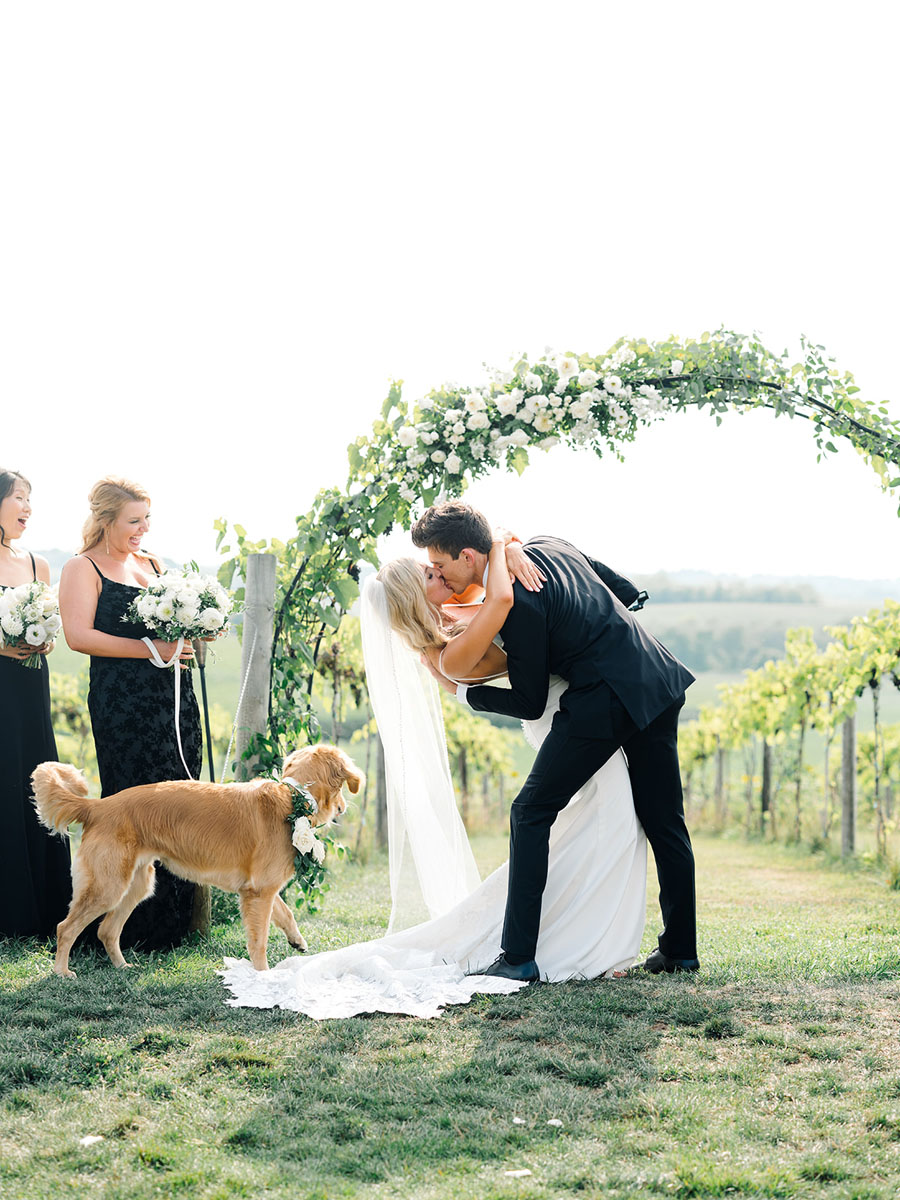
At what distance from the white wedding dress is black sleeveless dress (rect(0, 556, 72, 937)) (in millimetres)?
1300

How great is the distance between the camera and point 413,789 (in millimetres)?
5621

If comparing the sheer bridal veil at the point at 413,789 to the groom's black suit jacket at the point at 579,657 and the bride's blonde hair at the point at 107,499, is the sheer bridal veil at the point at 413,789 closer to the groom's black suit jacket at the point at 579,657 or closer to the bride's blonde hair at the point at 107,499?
the groom's black suit jacket at the point at 579,657

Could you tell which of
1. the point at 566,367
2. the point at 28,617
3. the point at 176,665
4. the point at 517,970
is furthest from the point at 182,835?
the point at 566,367

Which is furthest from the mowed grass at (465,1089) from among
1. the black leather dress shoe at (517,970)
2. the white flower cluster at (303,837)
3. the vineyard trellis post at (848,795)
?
the vineyard trellis post at (848,795)

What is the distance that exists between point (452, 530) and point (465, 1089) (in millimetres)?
2428

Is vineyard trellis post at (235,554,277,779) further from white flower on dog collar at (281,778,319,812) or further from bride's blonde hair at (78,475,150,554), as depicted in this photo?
white flower on dog collar at (281,778,319,812)

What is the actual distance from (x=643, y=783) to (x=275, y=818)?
189cm

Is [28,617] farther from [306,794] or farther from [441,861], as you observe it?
[441,861]

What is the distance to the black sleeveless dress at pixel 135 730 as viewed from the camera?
5645mm

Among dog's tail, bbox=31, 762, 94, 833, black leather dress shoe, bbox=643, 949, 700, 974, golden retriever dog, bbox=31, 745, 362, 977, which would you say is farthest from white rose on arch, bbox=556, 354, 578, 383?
dog's tail, bbox=31, 762, 94, 833

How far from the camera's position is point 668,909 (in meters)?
5.37

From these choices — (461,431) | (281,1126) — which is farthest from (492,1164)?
(461,431)

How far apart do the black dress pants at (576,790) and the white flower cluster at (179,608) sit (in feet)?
6.12

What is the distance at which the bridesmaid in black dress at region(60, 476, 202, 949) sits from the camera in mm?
5543
